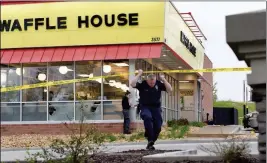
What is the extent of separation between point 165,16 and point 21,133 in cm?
682

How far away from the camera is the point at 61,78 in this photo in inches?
922

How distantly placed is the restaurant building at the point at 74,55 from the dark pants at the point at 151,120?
10370mm

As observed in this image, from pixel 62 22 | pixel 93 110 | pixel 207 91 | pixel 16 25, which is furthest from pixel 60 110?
pixel 207 91

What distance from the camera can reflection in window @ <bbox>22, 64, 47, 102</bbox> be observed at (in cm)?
2344

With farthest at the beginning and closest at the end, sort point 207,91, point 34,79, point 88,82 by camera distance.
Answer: point 207,91 < point 34,79 < point 88,82

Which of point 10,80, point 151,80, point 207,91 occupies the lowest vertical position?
point 151,80

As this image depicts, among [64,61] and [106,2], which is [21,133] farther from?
[106,2]

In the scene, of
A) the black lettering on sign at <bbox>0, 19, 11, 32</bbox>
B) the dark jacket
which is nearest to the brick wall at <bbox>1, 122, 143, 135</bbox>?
the dark jacket

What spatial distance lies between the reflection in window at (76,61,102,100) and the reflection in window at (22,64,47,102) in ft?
4.42

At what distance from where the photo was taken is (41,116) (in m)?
23.0

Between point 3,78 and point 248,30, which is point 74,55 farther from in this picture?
point 248,30

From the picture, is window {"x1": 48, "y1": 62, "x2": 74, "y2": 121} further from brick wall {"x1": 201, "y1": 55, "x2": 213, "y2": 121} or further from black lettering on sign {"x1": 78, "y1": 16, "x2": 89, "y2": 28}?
brick wall {"x1": 201, "y1": 55, "x2": 213, "y2": 121}

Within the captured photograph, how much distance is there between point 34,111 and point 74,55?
2744 mm

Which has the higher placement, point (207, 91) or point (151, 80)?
point (207, 91)
